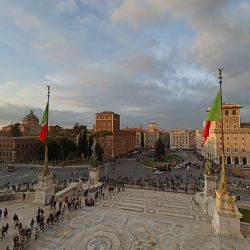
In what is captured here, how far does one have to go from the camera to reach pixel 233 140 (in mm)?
67062

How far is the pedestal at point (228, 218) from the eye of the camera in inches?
632

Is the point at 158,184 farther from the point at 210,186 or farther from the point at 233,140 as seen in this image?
the point at 233,140

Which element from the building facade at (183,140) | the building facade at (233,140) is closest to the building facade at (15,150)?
the building facade at (233,140)

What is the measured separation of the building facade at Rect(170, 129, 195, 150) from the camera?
13662 cm

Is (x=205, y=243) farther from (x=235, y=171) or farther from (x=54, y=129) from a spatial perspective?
(x=54, y=129)

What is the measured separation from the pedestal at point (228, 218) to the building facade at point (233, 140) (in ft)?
172

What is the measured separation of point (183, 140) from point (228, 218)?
4890 inches

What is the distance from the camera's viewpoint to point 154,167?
185ft

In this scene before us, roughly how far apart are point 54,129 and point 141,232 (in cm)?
9450

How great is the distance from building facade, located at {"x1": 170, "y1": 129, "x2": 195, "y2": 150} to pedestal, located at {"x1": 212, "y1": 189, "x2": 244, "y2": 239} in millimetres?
122921

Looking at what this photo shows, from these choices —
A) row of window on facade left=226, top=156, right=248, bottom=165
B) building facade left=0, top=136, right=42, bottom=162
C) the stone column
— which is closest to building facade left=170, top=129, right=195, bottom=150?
row of window on facade left=226, top=156, right=248, bottom=165

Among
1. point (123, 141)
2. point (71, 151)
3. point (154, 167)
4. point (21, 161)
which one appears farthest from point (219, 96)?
point (123, 141)

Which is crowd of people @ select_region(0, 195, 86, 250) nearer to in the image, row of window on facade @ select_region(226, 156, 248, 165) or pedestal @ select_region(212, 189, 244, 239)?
pedestal @ select_region(212, 189, 244, 239)

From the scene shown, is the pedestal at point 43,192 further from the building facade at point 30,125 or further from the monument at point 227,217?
the building facade at point 30,125
